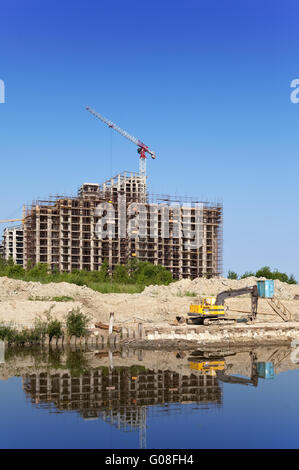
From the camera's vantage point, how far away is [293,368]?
28.3 metres

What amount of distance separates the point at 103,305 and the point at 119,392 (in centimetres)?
2074

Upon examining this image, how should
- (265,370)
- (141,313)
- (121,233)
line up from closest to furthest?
(265,370), (141,313), (121,233)

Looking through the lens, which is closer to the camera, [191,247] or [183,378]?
[183,378]

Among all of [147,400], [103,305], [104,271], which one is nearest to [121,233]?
[104,271]

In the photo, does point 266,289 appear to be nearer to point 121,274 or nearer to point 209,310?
point 209,310

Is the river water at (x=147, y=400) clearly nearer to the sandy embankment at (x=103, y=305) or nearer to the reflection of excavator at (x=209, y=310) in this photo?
the reflection of excavator at (x=209, y=310)

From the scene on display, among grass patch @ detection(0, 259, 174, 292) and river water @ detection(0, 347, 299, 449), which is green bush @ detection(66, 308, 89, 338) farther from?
grass patch @ detection(0, 259, 174, 292)

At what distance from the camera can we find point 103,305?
42.8m

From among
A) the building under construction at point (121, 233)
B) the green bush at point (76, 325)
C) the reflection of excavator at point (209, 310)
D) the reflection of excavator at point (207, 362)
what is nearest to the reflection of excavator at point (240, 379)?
the reflection of excavator at point (207, 362)

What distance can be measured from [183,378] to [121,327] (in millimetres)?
11815

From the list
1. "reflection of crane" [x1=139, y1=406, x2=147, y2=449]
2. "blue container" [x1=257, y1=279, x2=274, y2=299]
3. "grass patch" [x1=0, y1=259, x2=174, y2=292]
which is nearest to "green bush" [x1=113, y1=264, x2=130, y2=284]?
"grass patch" [x1=0, y1=259, x2=174, y2=292]

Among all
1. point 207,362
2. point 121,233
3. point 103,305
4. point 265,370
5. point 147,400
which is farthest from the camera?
point 121,233

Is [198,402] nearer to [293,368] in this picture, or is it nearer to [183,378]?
[183,378]
